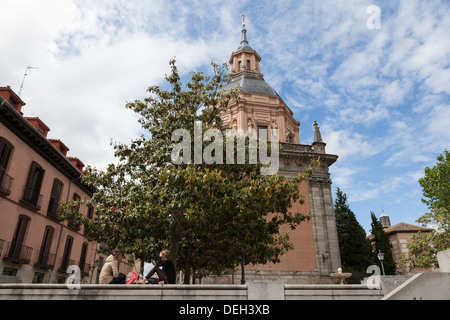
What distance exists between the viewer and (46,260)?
19391mm

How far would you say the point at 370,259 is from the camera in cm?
3138

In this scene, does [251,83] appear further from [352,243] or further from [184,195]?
[184,195]

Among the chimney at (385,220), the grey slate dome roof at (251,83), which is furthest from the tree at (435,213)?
the chimney at (385,220)

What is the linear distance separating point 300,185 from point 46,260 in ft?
63.0

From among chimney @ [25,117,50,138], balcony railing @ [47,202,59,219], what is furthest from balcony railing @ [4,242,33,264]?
chimney @ [25,117,50,138]

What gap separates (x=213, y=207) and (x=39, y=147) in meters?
14.8

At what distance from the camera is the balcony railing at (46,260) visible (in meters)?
18.8

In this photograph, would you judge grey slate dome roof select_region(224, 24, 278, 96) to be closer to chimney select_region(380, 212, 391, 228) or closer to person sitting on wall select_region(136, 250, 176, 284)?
person sitting on wall select_region(136, 250, 176, 284)

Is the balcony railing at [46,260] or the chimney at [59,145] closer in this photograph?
the balcony railing at [46,260]

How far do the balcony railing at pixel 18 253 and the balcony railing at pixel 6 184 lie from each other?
294 centimetres

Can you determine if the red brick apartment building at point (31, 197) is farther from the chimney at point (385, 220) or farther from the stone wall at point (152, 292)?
the chimney at point (385, 220)

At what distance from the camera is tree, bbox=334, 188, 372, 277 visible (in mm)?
30786
